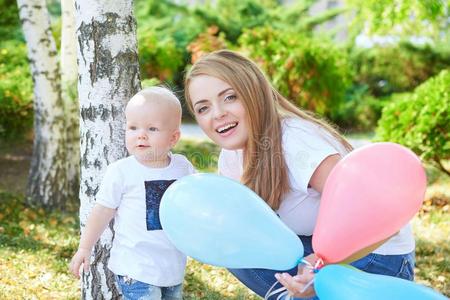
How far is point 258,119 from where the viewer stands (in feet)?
7.04

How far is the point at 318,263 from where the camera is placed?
1.84 m

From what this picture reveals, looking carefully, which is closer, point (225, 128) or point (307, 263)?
point (307, 263)

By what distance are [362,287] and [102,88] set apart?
135 centimetres

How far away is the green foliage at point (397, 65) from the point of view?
12.2 metres

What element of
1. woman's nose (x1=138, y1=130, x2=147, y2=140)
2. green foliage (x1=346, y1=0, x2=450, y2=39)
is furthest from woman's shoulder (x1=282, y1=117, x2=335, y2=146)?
green foliage (x1=346, y1=0, x2=450, y2=39)

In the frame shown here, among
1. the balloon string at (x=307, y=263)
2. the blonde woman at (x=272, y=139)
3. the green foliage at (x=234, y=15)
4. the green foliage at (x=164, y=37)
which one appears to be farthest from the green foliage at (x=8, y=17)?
the balloon string at (x=307, y=263)

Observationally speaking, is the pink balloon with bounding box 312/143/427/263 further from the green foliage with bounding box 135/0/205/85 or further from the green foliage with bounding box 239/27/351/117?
the green foliage with bounding box 135/0/205/85

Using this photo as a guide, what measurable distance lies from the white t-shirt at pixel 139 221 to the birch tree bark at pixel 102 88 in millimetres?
477

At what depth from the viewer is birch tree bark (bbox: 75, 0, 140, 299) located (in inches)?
99.1

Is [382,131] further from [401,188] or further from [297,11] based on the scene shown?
[297,11]

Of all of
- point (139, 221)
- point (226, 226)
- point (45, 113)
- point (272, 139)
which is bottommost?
point (45, 113)

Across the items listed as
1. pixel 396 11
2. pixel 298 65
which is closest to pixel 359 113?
pixel 298 65

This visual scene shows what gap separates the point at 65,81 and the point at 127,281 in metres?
3.37

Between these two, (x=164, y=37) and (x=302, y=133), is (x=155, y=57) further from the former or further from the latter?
(x=302, y=133)
